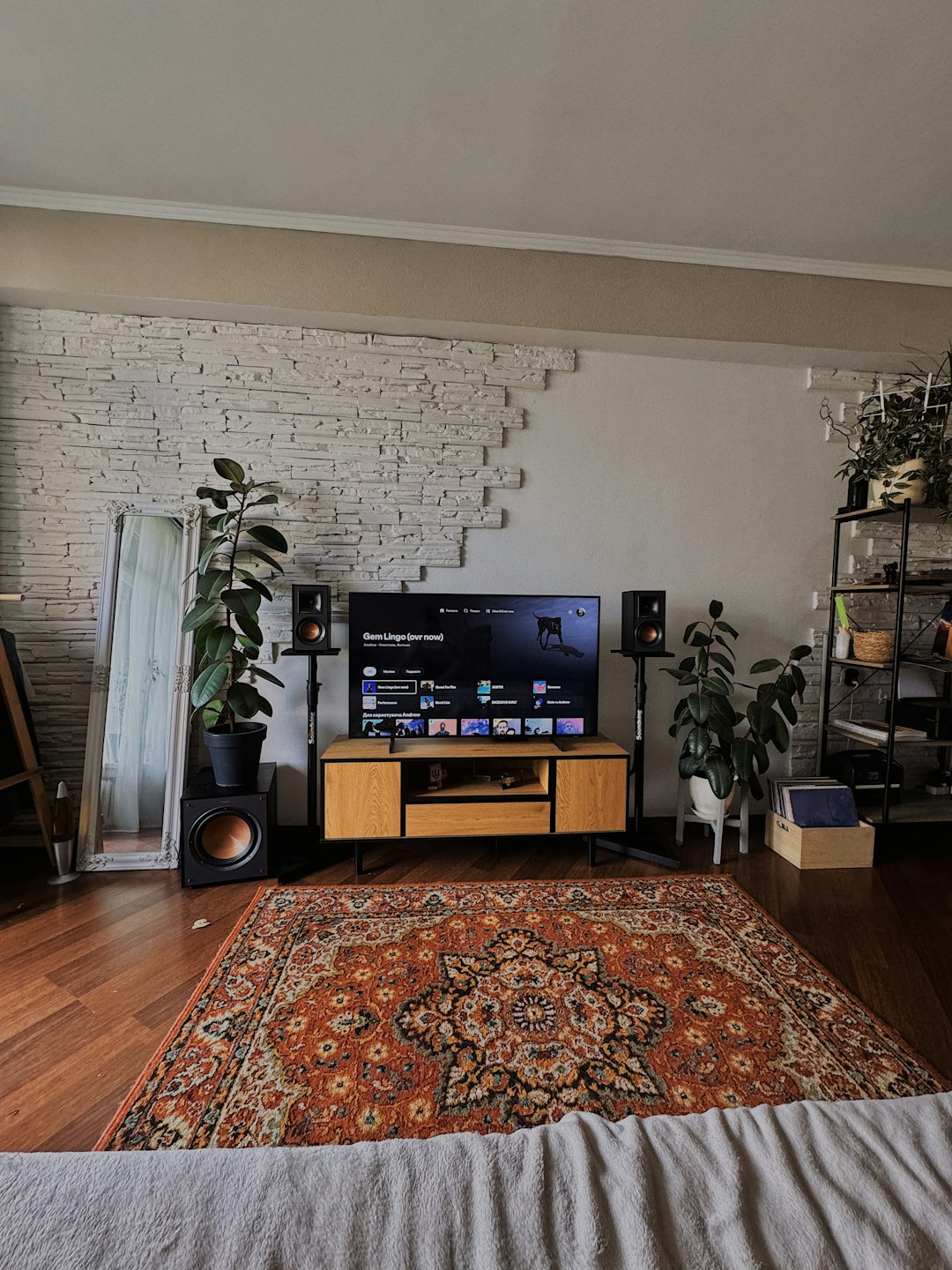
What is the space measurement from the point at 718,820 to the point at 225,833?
2.21 metres

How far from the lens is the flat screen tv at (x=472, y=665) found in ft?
8.68

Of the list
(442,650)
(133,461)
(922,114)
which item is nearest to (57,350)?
(133,461)

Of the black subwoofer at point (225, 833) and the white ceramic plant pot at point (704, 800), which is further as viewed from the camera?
the white ceramic plant pot at point (704, 800)

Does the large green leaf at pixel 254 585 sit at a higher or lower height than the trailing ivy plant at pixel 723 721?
higher

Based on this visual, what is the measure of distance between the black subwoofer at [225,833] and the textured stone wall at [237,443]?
79 centimetres

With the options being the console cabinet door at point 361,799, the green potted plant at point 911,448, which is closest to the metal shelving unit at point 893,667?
the green potted plant at point 911,448

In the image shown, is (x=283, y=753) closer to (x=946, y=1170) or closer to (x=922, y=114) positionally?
(x=946, y=1170)

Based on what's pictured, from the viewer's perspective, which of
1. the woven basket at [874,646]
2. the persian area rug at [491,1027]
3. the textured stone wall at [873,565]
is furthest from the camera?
the textured stone wall at [873,565]

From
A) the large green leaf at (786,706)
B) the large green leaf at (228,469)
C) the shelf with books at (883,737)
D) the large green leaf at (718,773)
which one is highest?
the large green leaf at (228,469)

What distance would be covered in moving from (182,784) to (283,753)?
467 millimetres

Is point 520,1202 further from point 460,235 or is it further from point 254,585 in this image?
point 460,235

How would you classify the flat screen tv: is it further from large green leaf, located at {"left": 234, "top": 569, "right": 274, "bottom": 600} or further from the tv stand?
large green leaf, located at {"left": 234, "top": 569, "right": 274, "bottom": 600}

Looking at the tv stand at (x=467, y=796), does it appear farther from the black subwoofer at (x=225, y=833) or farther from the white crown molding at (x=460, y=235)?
the white crown molding at (x=460, y=235)

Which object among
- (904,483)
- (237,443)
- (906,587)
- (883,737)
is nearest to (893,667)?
(883,737)
